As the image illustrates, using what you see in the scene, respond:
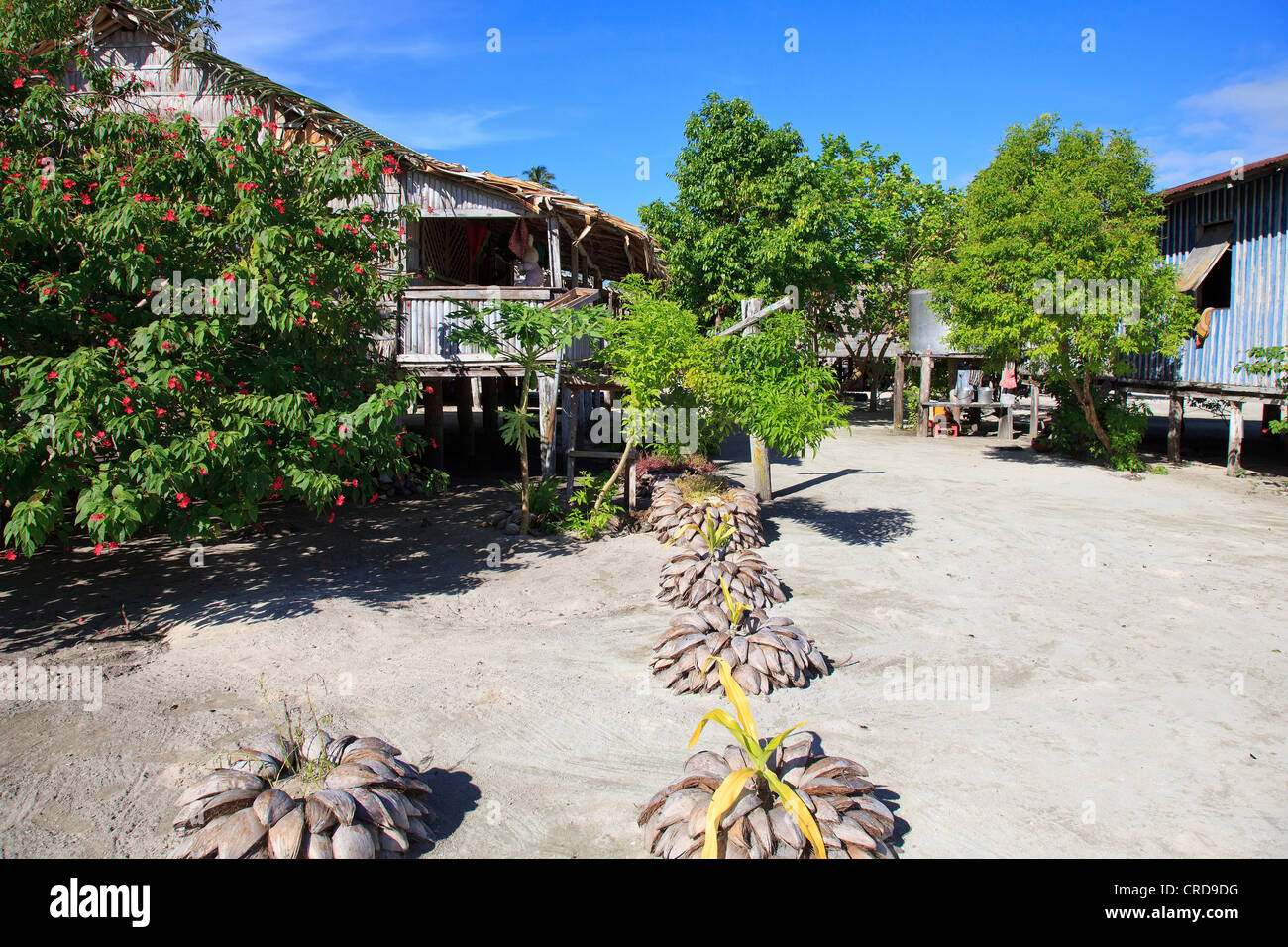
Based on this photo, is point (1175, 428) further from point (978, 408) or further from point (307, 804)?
point (307, 804)

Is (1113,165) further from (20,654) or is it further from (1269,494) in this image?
(20,654)

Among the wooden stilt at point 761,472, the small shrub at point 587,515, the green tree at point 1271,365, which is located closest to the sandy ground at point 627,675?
the small shrub at point 587,515

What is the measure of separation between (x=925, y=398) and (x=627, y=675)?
21.9 metres

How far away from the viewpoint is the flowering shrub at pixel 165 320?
7004 mm

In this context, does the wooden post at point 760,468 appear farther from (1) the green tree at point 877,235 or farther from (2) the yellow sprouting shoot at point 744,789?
(1) the green tree at point 877,235

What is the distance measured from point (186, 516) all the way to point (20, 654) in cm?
187

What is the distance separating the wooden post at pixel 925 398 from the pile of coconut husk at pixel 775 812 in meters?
22.9

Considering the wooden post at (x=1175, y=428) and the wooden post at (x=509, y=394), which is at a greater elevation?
the wooden post at (x=509, y=394)

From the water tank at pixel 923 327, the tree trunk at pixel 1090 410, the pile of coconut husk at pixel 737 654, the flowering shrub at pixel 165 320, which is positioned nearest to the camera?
the flowering shrub at pixel 165 320

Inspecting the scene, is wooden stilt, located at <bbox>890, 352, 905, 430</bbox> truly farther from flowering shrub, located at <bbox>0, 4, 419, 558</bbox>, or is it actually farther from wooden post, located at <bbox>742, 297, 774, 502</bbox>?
flowering shrub, located at <bbox>0, 4, 419, 558</bbox>

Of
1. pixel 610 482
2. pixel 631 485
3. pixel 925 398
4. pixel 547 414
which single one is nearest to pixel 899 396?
pixel 925 398

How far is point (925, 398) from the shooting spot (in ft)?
87.9

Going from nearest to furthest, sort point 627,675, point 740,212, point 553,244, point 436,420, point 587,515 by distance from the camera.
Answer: point 627,675 → point 587,515 → point 553,244 → point 436,420 → point 740,212

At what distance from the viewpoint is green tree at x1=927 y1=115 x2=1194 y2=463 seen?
710 inches
